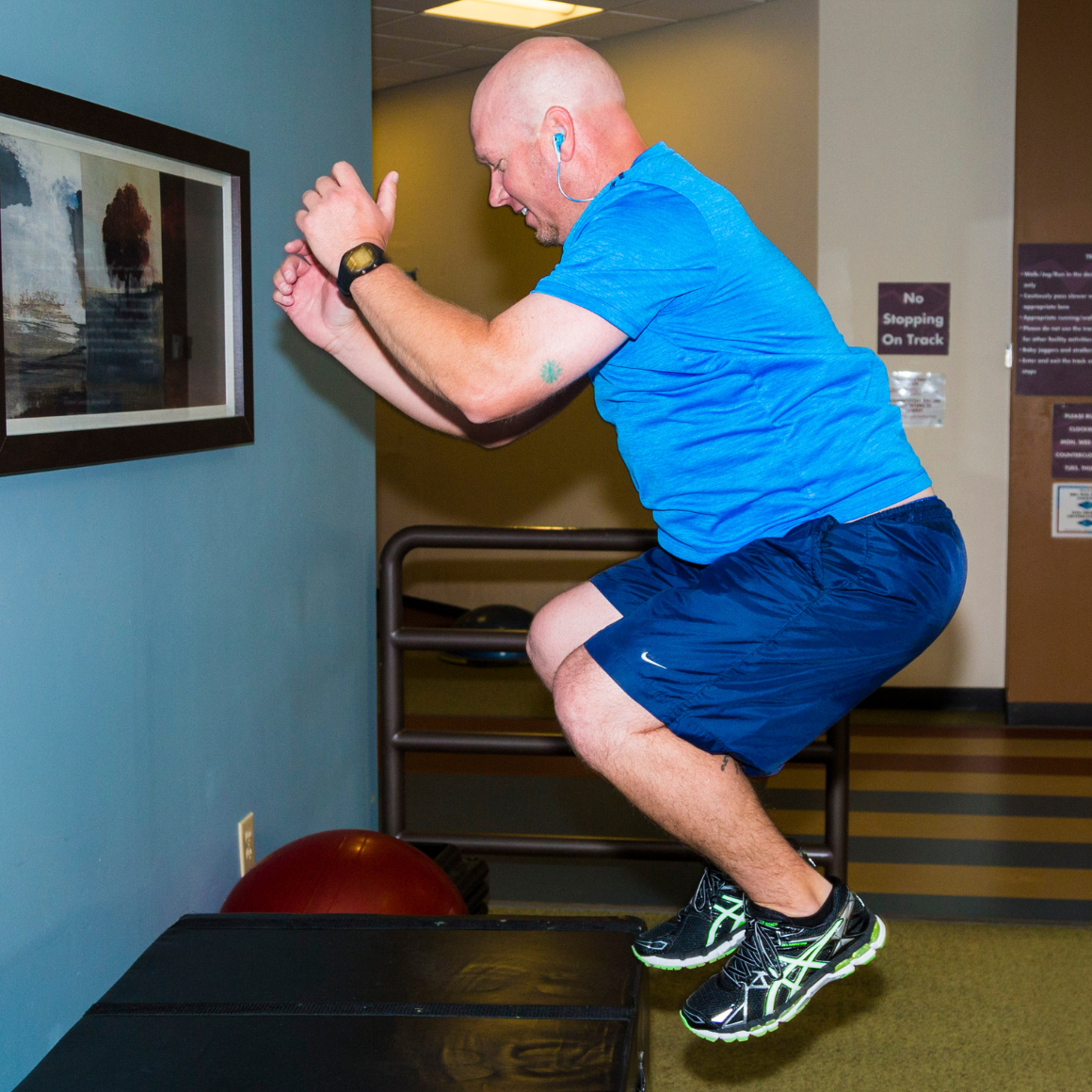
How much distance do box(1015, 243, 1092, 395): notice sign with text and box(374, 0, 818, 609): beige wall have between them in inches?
35.9

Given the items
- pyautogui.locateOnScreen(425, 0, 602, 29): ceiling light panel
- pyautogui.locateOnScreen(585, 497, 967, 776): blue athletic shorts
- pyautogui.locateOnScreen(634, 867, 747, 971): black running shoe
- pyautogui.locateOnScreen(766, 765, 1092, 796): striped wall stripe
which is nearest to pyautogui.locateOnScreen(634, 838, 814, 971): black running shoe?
pyautogui.locateOnScreen(634, 867, 747, 971): black running shoe

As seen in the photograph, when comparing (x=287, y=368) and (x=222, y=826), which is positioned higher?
(x=287, y=368)

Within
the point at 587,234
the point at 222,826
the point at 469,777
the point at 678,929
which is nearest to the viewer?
the point at 587,234

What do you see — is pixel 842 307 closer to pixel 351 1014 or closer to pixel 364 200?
pixel 364 200

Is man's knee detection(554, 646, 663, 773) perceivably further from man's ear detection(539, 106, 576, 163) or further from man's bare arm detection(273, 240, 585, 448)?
man's ear detection(539, 106, 576, 163)

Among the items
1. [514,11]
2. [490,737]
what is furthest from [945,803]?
[514,11]

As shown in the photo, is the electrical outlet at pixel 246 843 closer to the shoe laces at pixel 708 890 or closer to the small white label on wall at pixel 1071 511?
the shoe laces at pixel 708 890

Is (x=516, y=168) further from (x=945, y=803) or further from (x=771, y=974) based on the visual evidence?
(x=945, y=803)

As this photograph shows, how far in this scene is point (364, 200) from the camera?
69.7 inches

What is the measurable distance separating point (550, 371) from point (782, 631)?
0.48 metres

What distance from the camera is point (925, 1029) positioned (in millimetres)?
2561

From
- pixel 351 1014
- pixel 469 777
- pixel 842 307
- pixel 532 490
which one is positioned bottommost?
pixel 469 777

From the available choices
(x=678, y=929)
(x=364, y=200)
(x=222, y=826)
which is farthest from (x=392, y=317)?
(x=222, y=826)

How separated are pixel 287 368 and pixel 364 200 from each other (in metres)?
1.01
